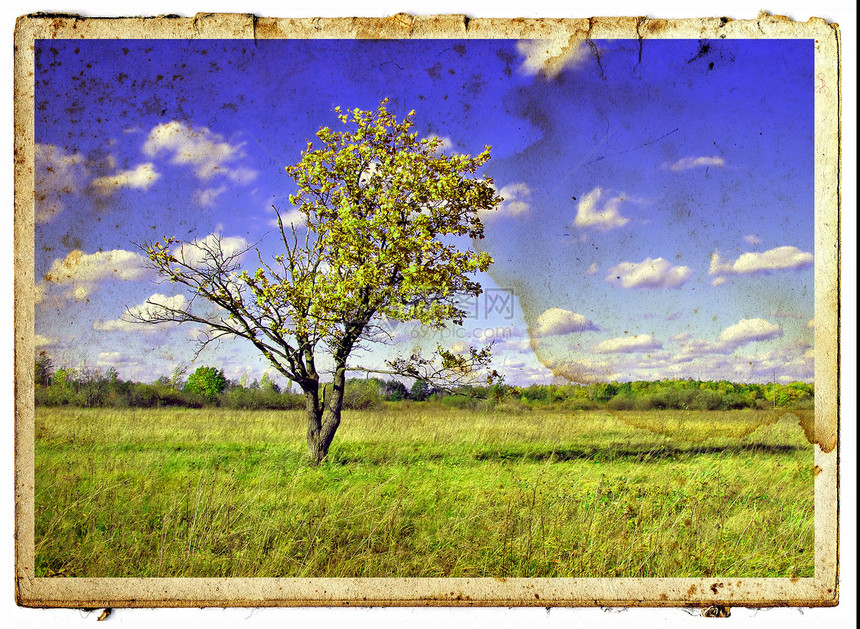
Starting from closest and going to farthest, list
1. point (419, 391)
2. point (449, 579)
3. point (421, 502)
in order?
1. point (449, 579)
2. point (421, 502)
3. point (419, 391)

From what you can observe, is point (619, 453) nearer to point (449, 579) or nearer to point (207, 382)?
point (449, 579)

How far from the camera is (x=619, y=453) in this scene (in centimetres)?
601

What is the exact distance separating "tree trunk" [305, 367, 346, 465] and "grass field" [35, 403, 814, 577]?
18 centimetres

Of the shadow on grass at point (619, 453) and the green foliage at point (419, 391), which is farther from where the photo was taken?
the shadow on grass at point (619, 453)

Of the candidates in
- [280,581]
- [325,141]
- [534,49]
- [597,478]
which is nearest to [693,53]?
[534,49]

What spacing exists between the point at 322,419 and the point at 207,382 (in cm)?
136

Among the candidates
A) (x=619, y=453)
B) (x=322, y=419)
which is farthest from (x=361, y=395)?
(x=619, y=453)

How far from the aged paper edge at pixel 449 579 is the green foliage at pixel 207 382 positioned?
143 cm

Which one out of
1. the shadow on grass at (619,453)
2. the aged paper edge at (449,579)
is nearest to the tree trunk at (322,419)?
the aged paper edge at (449,579)

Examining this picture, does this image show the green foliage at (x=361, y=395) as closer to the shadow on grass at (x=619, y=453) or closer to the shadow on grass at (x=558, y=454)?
the shadow on grass at (x=558, y=454)

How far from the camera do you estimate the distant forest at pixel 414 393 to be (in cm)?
502

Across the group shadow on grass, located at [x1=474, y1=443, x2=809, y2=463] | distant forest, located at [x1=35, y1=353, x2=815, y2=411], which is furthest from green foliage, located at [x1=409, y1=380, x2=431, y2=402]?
shadow on grass, located at [x1=474, y1=443, x2=809, y2=463]

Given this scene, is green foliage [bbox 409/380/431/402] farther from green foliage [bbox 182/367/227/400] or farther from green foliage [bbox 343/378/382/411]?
green foliage [bbox 182/367/227/400]

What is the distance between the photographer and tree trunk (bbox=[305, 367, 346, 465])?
5930mm
